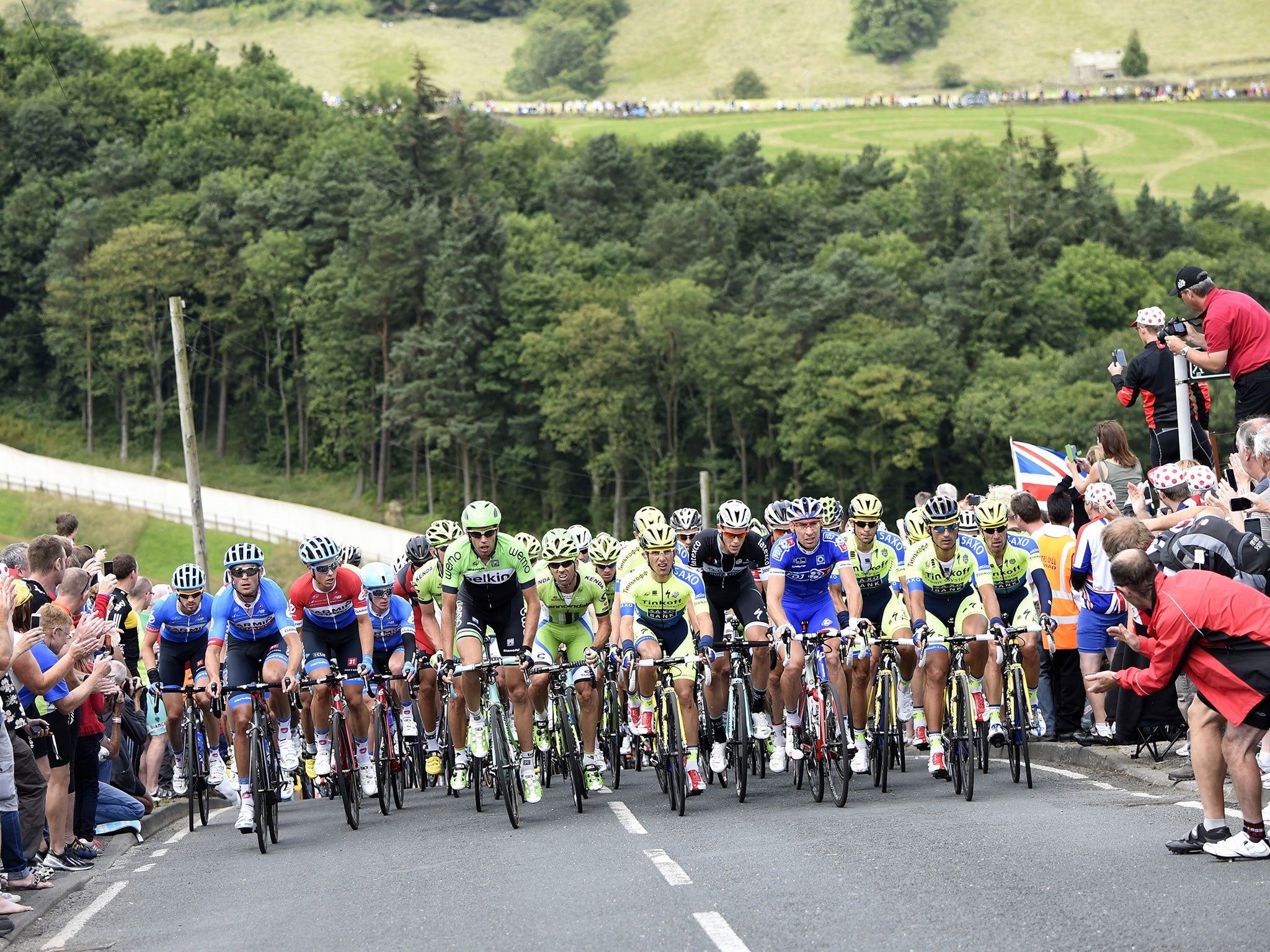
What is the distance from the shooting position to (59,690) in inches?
469

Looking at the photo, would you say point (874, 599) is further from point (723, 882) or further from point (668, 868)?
point (723, 882)

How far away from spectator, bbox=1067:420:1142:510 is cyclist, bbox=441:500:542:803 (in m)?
5.75

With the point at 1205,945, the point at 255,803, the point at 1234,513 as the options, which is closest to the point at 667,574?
the point at 255,803

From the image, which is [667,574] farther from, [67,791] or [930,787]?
[67,791]

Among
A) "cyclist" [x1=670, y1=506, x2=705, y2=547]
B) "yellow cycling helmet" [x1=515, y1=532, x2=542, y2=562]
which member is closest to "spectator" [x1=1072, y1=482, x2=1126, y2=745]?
"cyclist" [x1=670, y1=506, x2=705, y2=547]

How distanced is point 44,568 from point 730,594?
5819 millimetres

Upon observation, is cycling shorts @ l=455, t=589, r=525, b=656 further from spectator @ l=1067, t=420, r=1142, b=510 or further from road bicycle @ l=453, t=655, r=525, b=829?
spectator @ l=1067, t=420, r=1142, b=510

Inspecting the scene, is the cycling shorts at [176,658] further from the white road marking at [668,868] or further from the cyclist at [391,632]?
the white road marking at [668,868]

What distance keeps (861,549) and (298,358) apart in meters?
85.1

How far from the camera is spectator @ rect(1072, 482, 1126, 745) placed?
1443 centimetres

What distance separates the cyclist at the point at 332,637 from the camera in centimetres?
1382

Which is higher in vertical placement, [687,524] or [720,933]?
[687,524]

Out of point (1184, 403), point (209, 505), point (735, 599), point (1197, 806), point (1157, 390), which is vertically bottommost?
point (1197, 806)

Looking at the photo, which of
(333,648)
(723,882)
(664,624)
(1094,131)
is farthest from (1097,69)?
(723,882)
